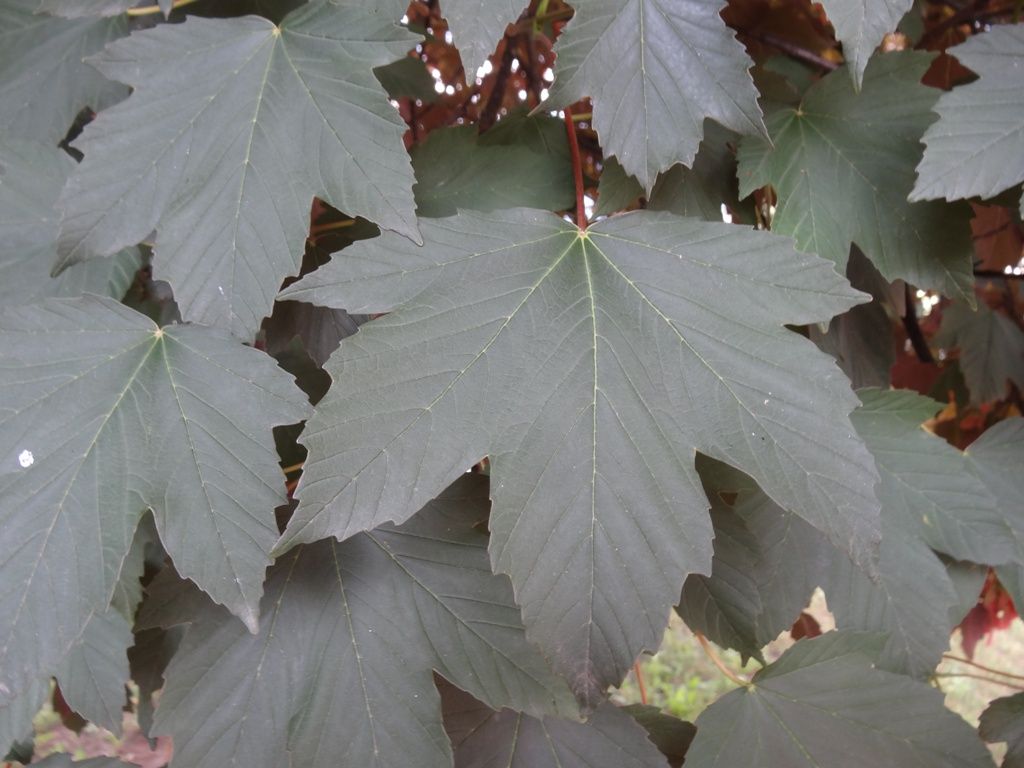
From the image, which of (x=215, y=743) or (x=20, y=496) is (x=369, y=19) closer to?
(x=20, y=496)

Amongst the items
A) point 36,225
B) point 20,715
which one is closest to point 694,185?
→ point 36,225

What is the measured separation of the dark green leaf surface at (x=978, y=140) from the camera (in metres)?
0.62

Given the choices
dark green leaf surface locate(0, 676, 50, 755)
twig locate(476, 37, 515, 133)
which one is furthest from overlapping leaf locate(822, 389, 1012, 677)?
dark green leaf surface locate(0, 676, 50, 755)

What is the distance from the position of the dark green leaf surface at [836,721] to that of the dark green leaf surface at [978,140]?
0.38m

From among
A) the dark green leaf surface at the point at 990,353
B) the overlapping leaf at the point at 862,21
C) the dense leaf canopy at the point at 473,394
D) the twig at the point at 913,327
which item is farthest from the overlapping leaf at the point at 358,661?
the dark green leaf surface at the point at 990,353

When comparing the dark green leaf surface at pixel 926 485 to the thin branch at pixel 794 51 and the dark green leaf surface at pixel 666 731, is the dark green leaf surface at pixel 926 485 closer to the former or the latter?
the dark green leaf surface at pixel 666 731

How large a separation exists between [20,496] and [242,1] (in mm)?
511

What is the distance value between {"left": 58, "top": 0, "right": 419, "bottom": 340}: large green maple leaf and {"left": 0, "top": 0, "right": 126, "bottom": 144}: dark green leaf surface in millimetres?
180

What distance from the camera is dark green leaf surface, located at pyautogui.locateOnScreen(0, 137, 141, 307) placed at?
0.66 m

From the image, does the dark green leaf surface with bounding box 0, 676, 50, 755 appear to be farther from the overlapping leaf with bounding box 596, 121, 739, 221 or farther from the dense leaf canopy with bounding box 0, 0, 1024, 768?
the overlapping leaf with bounding box 596, 121, 739, 221

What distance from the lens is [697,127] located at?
0.57m

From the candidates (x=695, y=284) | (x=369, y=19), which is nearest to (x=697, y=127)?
(x=695, y=284)

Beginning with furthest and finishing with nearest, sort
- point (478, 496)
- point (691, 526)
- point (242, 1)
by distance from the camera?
point (242, 1) < point (478, 496) < point (691, 526)

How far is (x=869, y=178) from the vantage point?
0.69 meters
